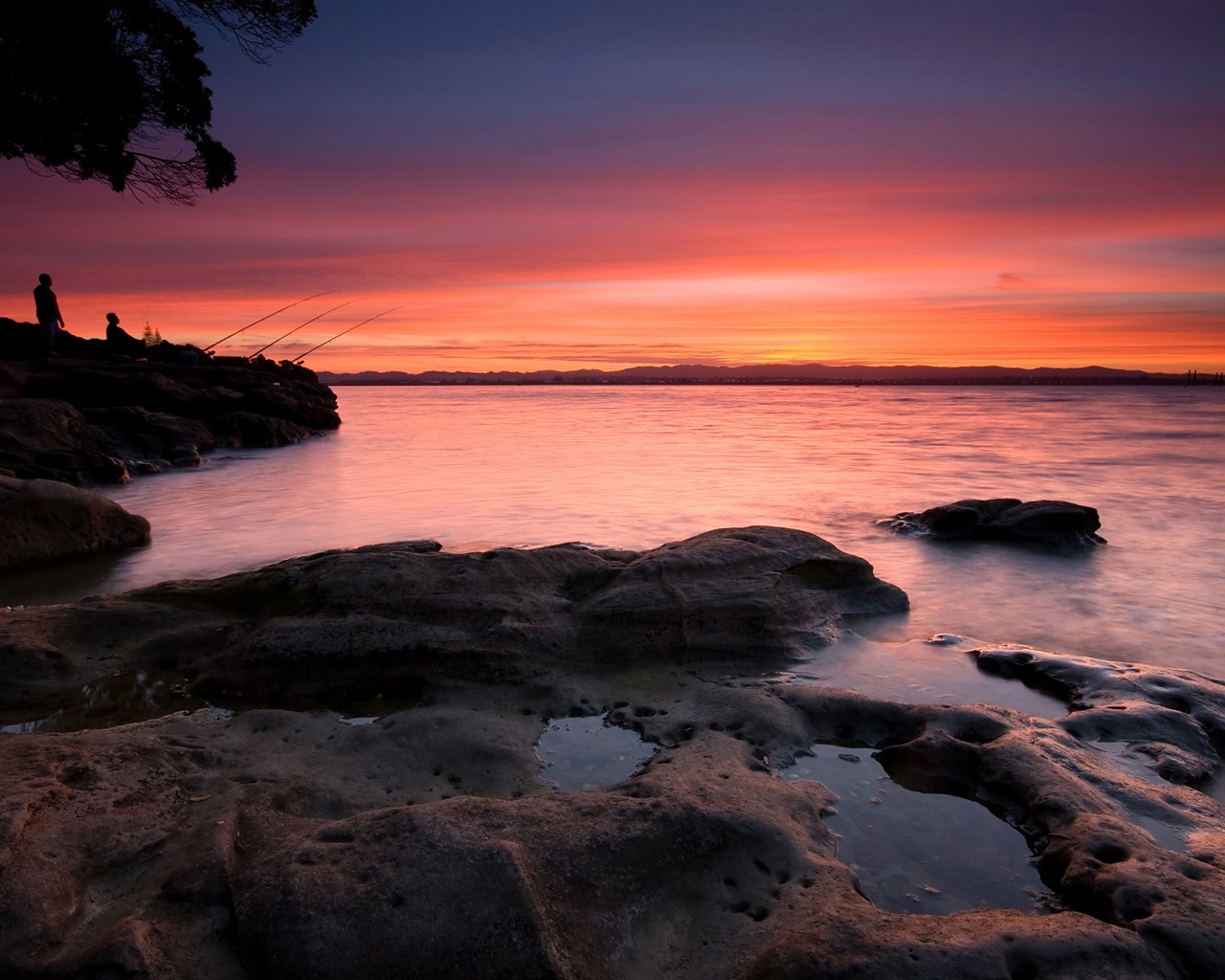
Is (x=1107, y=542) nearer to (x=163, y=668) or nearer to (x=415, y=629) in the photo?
(x=415, y=629)

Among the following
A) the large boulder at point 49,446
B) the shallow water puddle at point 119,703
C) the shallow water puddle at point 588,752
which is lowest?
the shallow water puddle at point 588,752

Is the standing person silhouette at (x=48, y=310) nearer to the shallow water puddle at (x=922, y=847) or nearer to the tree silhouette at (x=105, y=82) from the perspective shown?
the tree silhouette at (x=105, y=82)

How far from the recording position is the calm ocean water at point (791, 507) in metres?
5.89

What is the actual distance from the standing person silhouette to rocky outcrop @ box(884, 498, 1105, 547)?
700 inches

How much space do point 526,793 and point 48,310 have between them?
18.8 m

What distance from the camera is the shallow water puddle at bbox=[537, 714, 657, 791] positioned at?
302 centimetres

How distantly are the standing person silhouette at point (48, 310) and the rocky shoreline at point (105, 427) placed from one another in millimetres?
508

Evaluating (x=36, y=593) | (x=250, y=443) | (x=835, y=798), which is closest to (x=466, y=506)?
(x=36, y=593)

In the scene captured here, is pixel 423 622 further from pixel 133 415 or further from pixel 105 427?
pixel 133 415

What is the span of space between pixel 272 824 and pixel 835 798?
6.47 feet

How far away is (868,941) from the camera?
194 cm

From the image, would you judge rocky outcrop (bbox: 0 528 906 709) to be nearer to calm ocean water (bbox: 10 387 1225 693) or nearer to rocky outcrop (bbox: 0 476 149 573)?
calm ocean water (bbox: 10 387 1225 693)

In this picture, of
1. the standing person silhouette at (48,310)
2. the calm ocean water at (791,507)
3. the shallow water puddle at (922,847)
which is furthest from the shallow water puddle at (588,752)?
the standing person silhouette at (48,310)

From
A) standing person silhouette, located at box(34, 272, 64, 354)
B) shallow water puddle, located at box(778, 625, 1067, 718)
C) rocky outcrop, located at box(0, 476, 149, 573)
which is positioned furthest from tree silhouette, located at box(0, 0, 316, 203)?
standing person silhouette, located at box(34, 272, 64, 354)
